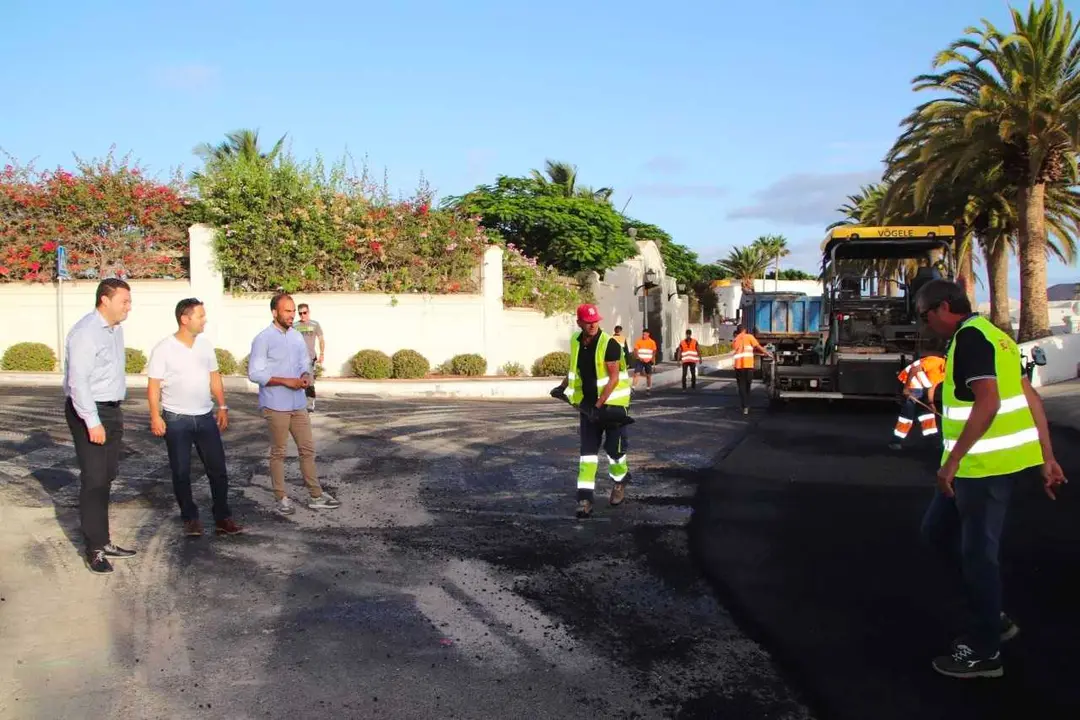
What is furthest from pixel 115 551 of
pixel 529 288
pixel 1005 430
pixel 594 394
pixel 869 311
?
pixel 529 288

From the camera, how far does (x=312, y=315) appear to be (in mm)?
21953

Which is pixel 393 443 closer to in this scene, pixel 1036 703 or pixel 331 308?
pixel 1036 703

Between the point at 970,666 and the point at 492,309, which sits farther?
the point at 492,309

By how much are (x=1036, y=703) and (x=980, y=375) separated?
1397mm

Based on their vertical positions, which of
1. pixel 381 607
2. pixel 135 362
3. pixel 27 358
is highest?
pixel 27 358

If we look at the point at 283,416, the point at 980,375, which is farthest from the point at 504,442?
the point at 980,375

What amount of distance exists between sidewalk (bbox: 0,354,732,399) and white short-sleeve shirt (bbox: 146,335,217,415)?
38.9ft

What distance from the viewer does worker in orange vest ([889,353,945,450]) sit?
35.6ft

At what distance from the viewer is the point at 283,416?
24.5ft

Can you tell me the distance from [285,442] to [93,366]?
205 cm

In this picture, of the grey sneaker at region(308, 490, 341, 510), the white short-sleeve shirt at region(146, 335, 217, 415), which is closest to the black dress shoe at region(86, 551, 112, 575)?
the white short-sleeve shirt at region(146, 335, 217, 415)

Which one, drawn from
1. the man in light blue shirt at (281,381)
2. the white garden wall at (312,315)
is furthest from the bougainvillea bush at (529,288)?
the man in light blue shirt at (281,381)

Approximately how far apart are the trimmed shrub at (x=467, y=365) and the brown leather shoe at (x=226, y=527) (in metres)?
15.5

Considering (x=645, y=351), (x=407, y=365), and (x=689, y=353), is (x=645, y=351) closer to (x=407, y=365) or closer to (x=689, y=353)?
(x=689, y=353)
